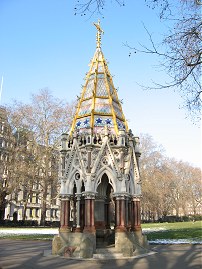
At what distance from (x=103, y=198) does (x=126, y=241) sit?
2.77 metres

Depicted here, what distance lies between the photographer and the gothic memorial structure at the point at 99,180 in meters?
12.5

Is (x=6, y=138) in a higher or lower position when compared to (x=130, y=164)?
higher

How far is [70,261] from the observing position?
10.8 m

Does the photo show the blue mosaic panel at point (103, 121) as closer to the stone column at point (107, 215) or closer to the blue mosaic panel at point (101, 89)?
the blue mosaic panel at point (101, 89)

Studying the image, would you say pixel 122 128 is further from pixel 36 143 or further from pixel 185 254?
pixel 36 143

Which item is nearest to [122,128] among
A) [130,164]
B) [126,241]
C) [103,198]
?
[130,164]

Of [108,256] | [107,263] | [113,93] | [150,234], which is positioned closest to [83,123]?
[113,93]

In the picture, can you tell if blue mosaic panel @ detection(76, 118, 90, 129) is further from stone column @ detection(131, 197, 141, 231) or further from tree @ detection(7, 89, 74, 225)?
tree @ detection(7, 89, 74, 225)

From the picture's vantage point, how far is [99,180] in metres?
13.0

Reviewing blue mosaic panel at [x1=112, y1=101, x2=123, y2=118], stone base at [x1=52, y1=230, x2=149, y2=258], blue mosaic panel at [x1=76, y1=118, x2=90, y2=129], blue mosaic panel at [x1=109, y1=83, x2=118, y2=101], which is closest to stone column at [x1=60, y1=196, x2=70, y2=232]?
stone base at [x1=52, y1=230, x2=149, y2=258]

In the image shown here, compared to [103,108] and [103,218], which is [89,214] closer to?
[103,218]

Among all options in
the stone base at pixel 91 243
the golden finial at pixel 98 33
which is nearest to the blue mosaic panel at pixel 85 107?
the golden finial at pixel 98 33

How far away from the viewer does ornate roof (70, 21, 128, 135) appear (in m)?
14.5

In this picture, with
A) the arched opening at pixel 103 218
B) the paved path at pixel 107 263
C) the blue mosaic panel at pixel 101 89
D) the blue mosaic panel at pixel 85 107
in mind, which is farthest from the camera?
the blue mosaic panel at pixel 101 89
